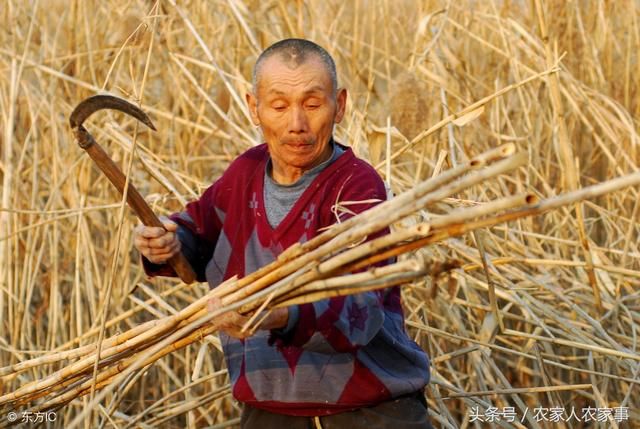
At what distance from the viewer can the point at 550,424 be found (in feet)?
7.59

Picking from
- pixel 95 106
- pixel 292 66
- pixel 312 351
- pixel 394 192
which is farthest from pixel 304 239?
pixel 394 192

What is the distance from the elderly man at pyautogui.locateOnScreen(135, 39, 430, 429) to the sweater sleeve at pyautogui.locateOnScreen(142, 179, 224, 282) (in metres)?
0.05

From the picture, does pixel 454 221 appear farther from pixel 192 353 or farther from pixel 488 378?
pixel 192 353

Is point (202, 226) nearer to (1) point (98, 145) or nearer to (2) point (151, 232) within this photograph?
(2) point (151, 232)

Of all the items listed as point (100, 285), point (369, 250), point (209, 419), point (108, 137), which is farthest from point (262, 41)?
point (369, 250)

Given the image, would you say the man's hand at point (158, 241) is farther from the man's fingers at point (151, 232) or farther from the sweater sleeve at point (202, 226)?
the sweater sleeve at point (202, 226)

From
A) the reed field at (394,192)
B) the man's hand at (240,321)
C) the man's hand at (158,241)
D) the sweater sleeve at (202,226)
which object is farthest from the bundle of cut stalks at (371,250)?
the reed field at (394,192)

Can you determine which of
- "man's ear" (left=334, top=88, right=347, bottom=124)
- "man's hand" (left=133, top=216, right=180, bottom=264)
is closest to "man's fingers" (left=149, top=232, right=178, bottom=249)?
"man's hand" (left=133, top=216, right=180, bottom=264)

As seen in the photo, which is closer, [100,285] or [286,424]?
[286,424]

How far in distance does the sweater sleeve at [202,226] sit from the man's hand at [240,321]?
397mm

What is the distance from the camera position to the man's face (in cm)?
163

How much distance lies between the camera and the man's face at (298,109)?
1.63 metres

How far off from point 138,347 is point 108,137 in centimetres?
110

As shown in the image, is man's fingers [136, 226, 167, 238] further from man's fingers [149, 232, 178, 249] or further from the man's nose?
the man's nose
